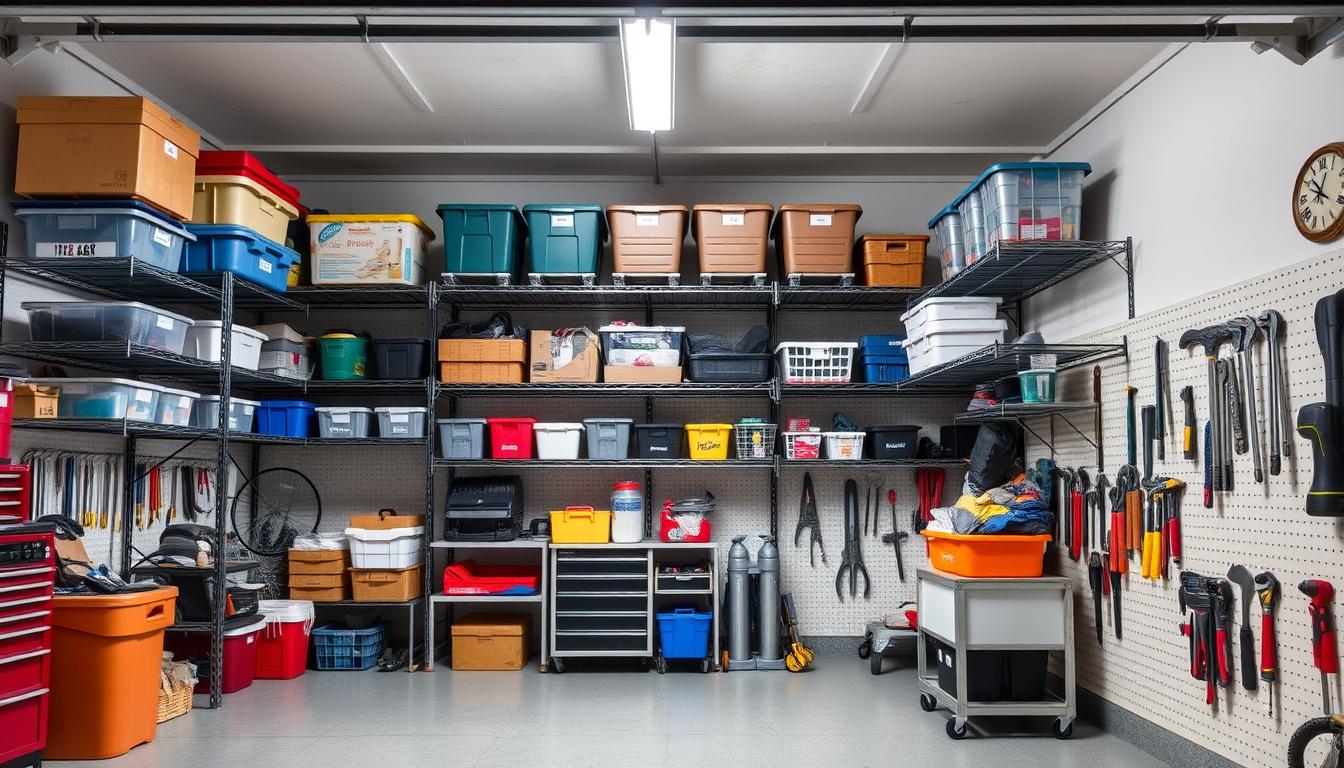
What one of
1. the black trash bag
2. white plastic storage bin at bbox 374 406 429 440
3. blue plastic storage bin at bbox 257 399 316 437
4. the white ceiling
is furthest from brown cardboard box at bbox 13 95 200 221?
the black trash bag

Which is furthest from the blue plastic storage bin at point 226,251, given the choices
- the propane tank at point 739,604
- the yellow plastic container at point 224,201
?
the propane tank at point 739,604

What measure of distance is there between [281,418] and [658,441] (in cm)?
252

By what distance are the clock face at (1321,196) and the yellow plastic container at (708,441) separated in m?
3.50

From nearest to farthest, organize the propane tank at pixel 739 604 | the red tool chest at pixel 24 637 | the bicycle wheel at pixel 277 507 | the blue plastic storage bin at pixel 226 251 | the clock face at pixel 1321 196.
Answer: the clock face at pixel 1321 196, the red tool chest at pixel 24 637, the blue plastic storage bin at pixel 226 251, the propane tank at pixel 739 604, the bicycle wheel at pixel 277 507

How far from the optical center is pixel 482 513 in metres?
5.96

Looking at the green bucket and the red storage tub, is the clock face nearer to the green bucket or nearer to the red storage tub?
the red storage tub

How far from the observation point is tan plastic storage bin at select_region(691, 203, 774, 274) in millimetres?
5973

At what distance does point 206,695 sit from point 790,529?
3884 mm

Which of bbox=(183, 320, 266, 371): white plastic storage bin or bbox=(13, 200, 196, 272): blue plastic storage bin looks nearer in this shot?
bbox=(13, 200, 196, 272): blue plastic storage bin

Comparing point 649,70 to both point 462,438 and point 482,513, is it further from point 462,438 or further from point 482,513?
point 482,513

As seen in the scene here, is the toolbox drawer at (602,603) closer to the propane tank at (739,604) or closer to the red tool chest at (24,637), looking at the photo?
the propane tank at (739,604)

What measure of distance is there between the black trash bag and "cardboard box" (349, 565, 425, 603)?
12.0 ft

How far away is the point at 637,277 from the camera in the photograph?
20.2ft

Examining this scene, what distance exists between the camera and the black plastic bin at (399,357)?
6114mm
